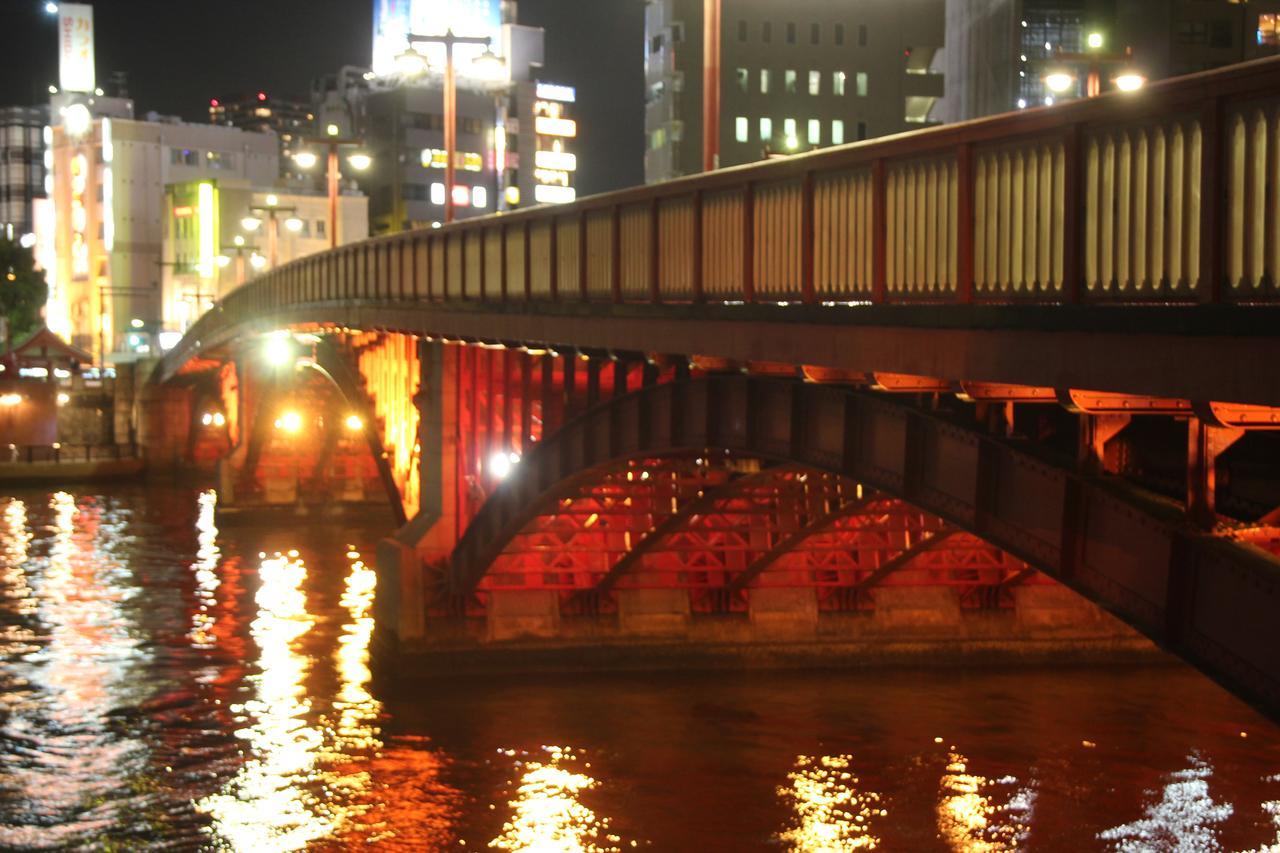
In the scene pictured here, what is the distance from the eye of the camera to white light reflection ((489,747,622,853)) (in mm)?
23438

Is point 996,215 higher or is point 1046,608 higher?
point 996,215

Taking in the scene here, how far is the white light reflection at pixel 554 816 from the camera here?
2344 cm

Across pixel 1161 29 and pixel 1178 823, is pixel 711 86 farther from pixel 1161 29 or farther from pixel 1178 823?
pixel 1161 29

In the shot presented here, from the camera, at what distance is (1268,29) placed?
6950cm

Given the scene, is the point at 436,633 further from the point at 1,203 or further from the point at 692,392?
the point at 1,203

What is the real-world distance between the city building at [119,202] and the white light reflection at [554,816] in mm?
94813

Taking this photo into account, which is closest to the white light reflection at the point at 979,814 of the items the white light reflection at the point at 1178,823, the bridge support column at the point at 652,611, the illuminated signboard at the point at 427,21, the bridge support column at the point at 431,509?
the white light reflection at the point at 1178,823

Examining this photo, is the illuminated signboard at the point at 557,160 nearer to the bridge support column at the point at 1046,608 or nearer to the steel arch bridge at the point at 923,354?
the bridge support column at the point at 1046,608

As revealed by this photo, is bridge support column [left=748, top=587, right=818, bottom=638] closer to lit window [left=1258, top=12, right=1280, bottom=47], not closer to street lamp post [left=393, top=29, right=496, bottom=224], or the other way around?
street lamp post [left=393, top=29, right=496, bottom=224]

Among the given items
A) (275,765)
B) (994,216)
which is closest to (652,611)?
(275,765)

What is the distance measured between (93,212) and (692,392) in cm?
11170

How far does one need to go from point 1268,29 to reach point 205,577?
44.1 metres

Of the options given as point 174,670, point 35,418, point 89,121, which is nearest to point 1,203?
point 89,121

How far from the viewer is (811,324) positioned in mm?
14375
